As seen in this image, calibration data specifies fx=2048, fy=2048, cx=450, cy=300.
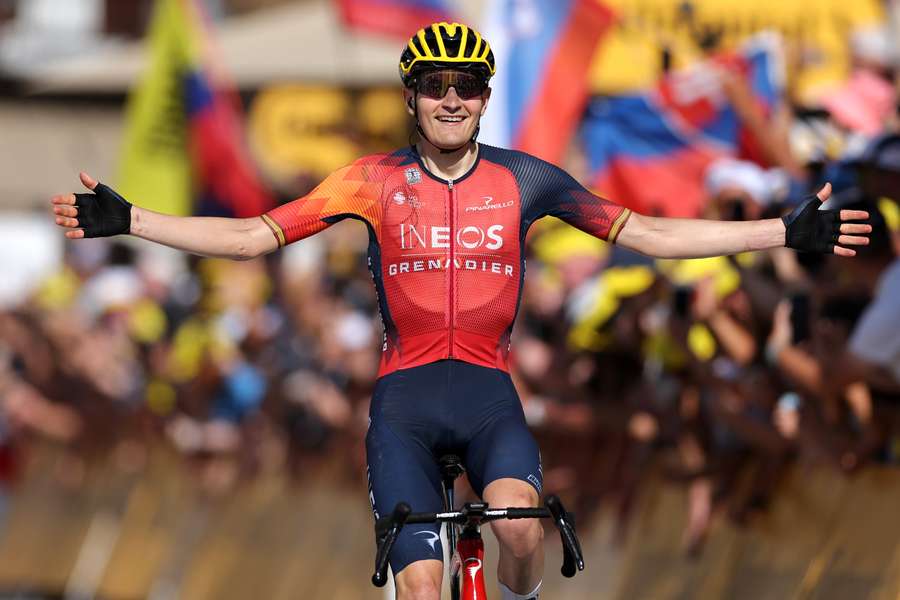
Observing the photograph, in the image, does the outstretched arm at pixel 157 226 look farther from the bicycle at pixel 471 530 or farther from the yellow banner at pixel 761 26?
the yellow banner at pixel 761 26

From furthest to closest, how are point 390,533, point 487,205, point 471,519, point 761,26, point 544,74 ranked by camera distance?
point 761,26
point 544,74
point 487,205
point 471,519
point 390,533

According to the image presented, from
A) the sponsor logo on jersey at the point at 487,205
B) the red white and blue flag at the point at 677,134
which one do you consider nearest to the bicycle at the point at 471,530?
the sponsor logo on jersey at the point at 487,205

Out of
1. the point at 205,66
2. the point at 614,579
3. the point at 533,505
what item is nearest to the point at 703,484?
the point at 614,579

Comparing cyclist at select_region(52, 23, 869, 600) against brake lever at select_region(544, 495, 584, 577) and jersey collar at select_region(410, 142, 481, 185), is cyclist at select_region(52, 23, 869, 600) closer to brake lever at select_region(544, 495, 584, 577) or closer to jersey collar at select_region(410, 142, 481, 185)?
jersey collar at select_region(410, 142, 481, 185)

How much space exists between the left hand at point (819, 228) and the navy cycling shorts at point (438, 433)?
1.29 meters

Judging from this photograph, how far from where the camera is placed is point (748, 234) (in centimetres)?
812

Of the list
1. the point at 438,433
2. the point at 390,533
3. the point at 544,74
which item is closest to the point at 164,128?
the point at 544,74

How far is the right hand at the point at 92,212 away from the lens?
25.9 ft

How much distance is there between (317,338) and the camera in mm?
16391

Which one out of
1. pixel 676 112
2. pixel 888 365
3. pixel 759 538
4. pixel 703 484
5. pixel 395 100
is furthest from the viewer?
pixel 395 100

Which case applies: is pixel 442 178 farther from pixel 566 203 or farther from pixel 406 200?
pixel 566 203

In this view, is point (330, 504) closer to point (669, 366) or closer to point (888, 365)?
point (669, 366)

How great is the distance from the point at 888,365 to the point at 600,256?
15.0 feet

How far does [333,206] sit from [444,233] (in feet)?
1.55
